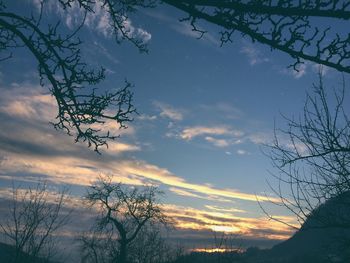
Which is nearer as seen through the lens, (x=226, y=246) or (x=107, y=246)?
(x=226, y=246)

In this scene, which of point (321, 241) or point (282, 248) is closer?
point (321, 241)

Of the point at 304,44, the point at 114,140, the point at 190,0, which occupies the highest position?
the point at 190,0

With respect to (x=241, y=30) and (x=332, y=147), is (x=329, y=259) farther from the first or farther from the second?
(x=241, y=30)

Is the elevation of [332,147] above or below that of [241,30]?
above

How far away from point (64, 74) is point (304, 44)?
2.85 meters

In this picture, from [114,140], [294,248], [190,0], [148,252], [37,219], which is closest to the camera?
[190,0]

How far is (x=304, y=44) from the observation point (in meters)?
2.74

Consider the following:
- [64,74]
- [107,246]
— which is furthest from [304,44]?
[107,246]

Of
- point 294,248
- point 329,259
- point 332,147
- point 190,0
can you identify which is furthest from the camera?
point 294,248

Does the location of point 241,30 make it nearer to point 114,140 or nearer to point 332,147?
point 114,140

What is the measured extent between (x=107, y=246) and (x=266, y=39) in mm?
35564

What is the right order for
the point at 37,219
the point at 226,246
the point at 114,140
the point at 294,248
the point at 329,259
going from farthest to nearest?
the point at 294,248
the point at 226,246
the point at 37,219
the point at 329,259
the point at 114,140

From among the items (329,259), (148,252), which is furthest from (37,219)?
(148,252)

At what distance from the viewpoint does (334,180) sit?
7348 millimetres
